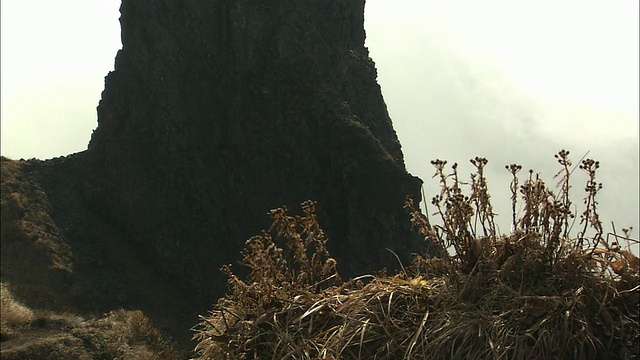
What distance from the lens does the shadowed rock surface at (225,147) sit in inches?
1040

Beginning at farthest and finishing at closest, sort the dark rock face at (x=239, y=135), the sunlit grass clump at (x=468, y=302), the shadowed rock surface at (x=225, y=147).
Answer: the shadowed rock surface at (x=225, y=147) < the dark rock face at (x=239, y=135) < the sunlit grass clump at (x=468, y=302)

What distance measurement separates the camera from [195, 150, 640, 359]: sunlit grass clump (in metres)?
1.84

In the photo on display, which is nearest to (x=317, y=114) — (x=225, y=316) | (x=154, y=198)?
(x=154, y=198)

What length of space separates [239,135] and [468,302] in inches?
1072

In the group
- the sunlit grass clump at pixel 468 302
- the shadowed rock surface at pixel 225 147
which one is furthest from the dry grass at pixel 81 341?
the shadowed rock surface at pixel 225 147

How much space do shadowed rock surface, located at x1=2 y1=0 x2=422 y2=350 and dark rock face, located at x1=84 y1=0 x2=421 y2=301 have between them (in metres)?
0.06

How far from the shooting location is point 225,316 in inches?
91.0

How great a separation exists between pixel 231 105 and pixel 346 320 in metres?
28.1

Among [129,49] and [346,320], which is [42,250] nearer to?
[129,49]

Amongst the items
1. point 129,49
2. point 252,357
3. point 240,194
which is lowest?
point 252,357

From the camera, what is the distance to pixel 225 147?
96.8 ft

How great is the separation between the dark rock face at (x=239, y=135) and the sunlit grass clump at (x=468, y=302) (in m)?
22.2

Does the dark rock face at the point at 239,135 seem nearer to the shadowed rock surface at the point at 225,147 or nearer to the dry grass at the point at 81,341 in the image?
the shadowed rock surface at the point at 225,147

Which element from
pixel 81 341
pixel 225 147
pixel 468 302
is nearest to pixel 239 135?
pixel 225 147
